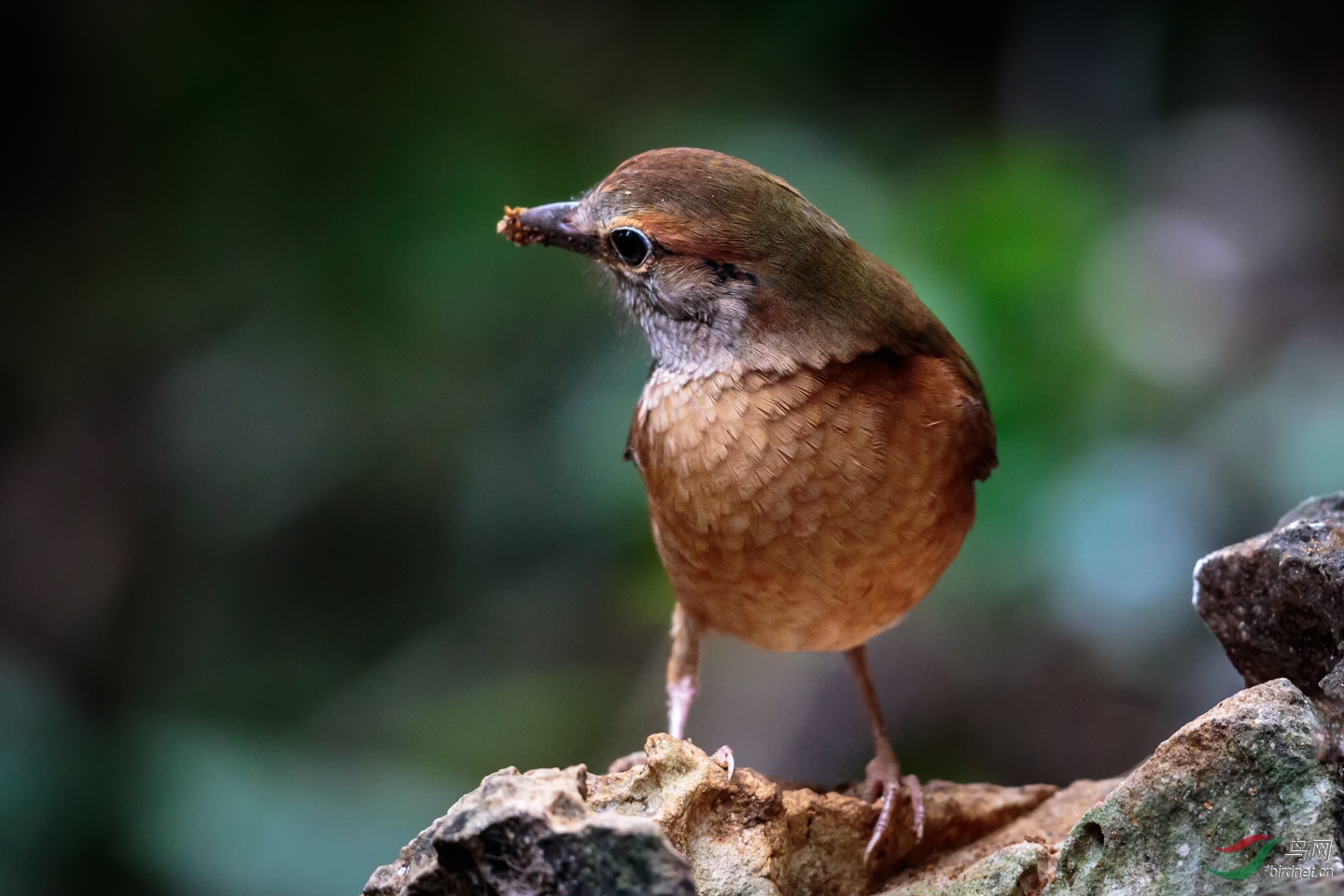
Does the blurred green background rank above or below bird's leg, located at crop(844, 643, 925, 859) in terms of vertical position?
above

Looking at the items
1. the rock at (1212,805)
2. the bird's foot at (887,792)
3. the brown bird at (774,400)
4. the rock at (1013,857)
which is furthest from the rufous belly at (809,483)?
the rock at (1212,805)

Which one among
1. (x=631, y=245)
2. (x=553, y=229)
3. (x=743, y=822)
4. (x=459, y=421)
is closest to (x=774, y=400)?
(x=631, y=245)

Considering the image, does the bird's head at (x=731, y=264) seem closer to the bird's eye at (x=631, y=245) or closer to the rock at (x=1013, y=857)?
the bird's eye at (x=631, y=245)

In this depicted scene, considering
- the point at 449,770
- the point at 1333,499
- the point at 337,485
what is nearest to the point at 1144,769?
the point at 1333,499

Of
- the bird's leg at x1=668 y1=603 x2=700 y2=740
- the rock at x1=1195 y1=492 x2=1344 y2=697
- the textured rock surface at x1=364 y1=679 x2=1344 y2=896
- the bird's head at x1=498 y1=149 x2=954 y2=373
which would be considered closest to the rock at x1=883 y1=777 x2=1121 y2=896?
the textured rock surface at x1=364 y1=679 x2=1344 y2=896

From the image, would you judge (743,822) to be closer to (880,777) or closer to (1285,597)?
(880,777)

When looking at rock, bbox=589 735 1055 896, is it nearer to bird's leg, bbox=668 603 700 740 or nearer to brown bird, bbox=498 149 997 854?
brown bird, bbox=498 149 997 854
